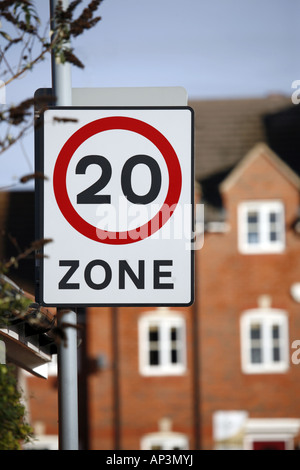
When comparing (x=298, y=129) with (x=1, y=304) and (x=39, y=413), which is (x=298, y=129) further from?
(x=1, y=304)

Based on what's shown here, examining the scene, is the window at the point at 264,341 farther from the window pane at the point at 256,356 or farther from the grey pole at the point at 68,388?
the grey pole at the point at 68,388

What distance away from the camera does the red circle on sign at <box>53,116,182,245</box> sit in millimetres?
3482

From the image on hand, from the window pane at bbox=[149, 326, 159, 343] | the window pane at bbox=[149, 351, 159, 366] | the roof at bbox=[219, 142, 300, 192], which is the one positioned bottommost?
the window pane at bbox=[149, 351, 159, 366]

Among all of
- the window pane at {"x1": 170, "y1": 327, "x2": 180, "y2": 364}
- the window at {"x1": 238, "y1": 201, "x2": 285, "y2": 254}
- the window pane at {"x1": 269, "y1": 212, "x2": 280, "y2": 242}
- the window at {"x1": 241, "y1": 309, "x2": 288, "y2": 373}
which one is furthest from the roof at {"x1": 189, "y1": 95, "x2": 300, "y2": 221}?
Result: the window pane at {"x1": 170, "y1": 327, "x2": 180, "y2": 364}

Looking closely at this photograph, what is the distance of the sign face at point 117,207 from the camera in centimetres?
350

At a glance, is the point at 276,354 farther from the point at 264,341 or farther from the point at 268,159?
the point at 268,159

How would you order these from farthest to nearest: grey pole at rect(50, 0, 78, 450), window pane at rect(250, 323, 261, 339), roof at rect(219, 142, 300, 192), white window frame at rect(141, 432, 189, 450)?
window pane at rect(250, 323, 261, 339), white window frame at rect(141, 432, 189, 450), roof at rect(219, 142, 300, 192), grey pole at rect(50, 0, 78, 450)

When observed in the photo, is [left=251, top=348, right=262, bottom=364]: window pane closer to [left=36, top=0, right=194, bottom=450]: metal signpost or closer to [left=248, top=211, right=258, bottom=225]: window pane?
[left=248, top=211, right=258, bottom=225]: window pane

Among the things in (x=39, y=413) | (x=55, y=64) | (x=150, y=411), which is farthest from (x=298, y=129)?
(x=55, y=64)

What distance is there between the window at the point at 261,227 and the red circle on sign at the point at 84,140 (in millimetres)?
24519

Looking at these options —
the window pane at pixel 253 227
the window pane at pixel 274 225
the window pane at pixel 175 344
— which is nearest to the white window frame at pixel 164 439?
the window pane at pixel 175 344

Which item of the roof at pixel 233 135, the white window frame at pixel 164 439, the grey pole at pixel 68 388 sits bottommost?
the grey pole at pixel 68 388

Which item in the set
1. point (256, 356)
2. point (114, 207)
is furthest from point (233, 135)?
point (114, 207)

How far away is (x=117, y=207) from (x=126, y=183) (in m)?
0.11
